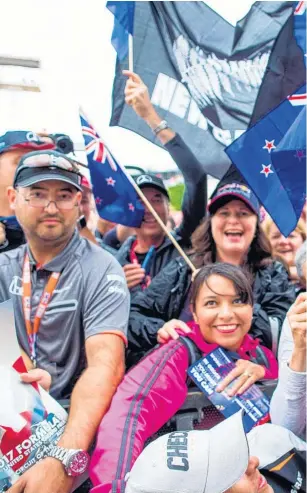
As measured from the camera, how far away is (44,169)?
2752 mm

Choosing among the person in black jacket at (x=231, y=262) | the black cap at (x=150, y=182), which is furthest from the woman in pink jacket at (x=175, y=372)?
the black cap at (x=150, y=182)

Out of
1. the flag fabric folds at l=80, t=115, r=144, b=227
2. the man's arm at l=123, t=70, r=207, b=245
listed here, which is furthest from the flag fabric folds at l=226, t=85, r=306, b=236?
the flag fabric folds at l=80, t=115, r=144, b=227

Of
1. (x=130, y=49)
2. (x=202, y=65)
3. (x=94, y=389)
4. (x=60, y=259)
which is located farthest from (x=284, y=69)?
(x=94, y=389)

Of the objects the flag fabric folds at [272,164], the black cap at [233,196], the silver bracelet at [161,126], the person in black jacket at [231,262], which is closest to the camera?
the person in black jacket at [231,262]

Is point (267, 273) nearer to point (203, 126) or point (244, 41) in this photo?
point (203, 126)

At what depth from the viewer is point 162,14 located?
12.8 ft

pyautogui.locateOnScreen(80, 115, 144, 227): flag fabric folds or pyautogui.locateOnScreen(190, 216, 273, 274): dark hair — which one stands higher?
pyautogui.locateOnScreen(80, 115, 144, 227): flag fabric folds

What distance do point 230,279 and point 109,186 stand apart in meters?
1.25

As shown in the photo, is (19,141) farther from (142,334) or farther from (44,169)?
(142,334)

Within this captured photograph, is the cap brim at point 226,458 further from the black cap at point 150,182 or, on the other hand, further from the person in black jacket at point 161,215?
the black cap at point 150,182

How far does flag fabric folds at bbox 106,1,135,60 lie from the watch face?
265 cm

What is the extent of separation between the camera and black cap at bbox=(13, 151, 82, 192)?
8.96 ft

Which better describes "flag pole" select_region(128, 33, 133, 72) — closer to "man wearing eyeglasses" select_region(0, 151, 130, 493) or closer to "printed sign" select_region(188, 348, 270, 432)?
"man wearing eyeglasses" select_region(0, 151, 130, 493)

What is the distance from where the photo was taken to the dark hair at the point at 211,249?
3367 millimetres
